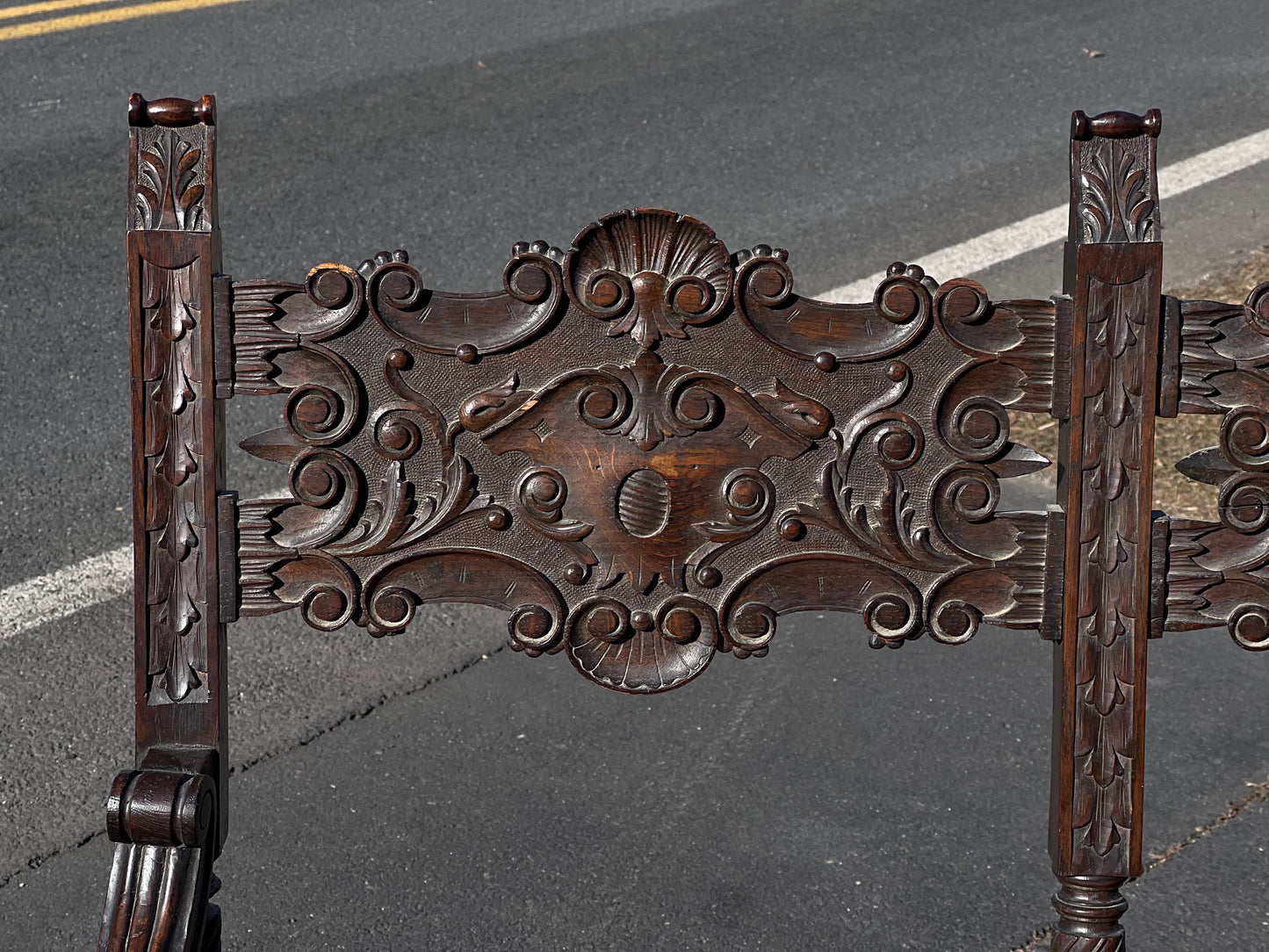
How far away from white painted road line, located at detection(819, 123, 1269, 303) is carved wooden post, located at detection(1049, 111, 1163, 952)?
2.58 metres

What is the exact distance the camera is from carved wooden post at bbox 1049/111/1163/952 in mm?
1261

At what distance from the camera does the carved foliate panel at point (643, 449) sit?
130cm

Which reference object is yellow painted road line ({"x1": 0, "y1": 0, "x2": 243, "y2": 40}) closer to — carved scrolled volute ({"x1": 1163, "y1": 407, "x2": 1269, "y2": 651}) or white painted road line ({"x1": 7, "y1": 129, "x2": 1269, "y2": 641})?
white painted road line ({"x1": 7, "y1": 129, "x2": 1269, "y2": 641})

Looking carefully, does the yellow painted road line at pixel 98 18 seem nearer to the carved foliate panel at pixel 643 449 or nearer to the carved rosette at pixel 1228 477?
the carved foliate panel at pixel 643 449

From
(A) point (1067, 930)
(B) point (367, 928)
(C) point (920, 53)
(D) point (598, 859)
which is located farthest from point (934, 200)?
(A) point (1067, 930)

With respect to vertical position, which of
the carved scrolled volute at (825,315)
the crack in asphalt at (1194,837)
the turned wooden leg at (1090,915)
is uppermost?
the carved scrolled volute at (825,315)

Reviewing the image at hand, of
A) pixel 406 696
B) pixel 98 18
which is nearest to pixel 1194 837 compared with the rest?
pixel 406 696

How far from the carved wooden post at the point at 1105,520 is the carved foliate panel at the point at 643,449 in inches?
1.8

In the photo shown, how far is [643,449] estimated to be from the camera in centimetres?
134

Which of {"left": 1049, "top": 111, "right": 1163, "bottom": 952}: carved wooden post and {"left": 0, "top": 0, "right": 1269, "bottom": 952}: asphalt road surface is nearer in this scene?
{"left": 1049, "top": 111, "right": 1163, "bottom": 952}: carved wooden post

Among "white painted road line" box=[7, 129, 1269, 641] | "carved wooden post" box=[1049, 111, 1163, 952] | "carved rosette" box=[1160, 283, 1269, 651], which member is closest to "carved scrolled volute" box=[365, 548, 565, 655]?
"carved wooden post" box=[1049, 111, 1163, 952]

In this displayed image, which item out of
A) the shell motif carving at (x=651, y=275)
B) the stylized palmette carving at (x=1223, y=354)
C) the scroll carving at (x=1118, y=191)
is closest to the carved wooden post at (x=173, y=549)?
the shell motif carving at (x=651, y=275)

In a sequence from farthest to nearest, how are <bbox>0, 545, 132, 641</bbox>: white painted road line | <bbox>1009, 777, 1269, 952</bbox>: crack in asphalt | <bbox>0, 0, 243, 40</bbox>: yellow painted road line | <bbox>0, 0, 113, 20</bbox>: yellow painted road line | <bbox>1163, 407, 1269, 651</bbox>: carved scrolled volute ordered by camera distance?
1. <bbox>0, 0, 113, 20</bbox>: yellow painted road line
2. <bbox>0, 0, 243, 40</bbox>: yellow painted road line
3. <bbox>0, 545, 132, 641</bbox>: white painted road line
4. <bbox>1009, 777, 1269, 952</bbox>: crack in asphalt
5. <bbox>1163, 407, 1269, 651</bbox>: carved scrolled volute

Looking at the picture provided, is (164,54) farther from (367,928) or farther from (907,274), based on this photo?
(907,274)
